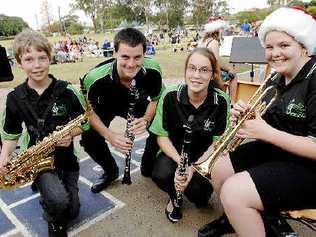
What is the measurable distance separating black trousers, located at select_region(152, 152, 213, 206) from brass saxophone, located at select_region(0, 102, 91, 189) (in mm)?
1069

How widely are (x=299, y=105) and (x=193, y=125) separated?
118 centimetres

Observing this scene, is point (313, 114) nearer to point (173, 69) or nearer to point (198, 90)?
point (198, 90)

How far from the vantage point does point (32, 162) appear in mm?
3209

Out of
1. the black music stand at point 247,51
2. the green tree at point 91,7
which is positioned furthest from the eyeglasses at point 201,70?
the green tree at point 91,7

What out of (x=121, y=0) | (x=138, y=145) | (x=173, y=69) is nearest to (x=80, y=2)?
(x=121, y=0)

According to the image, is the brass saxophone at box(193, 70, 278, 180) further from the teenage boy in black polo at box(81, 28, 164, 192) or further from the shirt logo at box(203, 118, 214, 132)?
the teenage boy in black polo at box(81, 28, 164, 192)

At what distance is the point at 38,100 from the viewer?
127 inches

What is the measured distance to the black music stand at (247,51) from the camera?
7774mm

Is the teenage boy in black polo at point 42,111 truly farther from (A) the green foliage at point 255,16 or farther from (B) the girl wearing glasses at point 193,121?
(A) the green foliage at point 255,16

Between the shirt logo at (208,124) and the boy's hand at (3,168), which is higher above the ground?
the shirt logo at (208,124)

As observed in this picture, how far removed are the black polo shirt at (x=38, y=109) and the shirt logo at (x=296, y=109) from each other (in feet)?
6.72

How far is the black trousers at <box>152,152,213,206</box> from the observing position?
138 inches

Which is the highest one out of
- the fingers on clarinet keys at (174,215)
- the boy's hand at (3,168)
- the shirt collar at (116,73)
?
the shirt collar at (116,73)

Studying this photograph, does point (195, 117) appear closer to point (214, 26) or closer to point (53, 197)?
point (53, 197)
